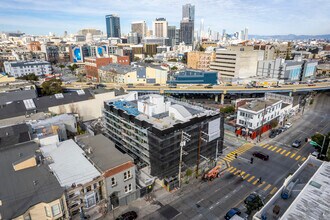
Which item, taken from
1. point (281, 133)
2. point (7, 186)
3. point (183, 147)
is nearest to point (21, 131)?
point (7, 186)

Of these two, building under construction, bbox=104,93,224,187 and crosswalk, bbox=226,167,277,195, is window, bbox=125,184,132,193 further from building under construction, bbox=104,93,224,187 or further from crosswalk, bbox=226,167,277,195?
crosswalk, bbox=226,167,277,195

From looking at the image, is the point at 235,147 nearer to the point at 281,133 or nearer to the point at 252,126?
the point at 252,126

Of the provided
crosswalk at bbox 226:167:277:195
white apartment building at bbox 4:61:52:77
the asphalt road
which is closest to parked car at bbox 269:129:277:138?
the asphalt road

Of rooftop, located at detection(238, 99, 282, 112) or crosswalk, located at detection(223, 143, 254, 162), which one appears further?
rooftop, located at detection(238, 99, 282, 112)

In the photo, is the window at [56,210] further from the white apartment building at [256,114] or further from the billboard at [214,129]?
the white apartment building at [256,114]

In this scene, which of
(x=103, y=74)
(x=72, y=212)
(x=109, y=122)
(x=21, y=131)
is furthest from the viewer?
(x=103, y=74)

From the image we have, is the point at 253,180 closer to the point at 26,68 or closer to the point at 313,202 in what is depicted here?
the point at 313,202

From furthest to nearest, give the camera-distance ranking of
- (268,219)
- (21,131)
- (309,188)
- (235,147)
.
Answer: (235,147) → (21,131) → (309,188) → (268,219)
